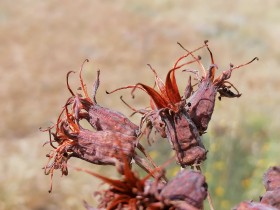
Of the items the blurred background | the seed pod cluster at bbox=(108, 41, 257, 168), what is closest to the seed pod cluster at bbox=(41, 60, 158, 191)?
the seed pod cluster at bbox=(108, 41, 257, 168)

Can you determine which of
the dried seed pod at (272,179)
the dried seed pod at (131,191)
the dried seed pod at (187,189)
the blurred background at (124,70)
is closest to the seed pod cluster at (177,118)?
the dried seed pod at (272,179)

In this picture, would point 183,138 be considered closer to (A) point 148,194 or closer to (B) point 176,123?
(B) point 176,123

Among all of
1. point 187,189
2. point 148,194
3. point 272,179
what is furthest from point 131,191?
point 272,179

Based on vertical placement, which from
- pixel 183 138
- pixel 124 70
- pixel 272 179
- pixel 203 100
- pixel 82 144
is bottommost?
pixel 272 179

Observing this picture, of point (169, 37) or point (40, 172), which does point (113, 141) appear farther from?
point (169, 37)

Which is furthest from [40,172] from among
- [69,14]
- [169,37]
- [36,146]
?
Result: [69,14]

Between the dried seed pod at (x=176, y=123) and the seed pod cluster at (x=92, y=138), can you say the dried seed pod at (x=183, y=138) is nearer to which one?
the dried seed pod at (x=176, y=123)

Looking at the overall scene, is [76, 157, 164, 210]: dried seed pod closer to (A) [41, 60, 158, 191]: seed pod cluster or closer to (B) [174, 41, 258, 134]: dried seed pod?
(A) [41, 60, 158, 191]: seed pod cluster
